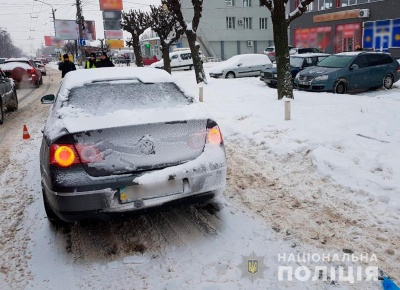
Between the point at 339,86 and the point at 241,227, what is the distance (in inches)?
429

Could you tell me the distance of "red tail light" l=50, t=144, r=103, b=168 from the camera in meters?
3.12

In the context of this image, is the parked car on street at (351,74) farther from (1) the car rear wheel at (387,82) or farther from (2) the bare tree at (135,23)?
(2) the bare tree at (135,23)

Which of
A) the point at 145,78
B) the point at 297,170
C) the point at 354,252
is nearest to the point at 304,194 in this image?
the point at 297,170

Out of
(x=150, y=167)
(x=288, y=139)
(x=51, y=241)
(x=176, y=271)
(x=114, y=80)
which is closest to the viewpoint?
(x=176, y=271)

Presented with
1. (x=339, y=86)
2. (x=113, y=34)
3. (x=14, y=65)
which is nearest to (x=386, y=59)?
(x=339, y=86)

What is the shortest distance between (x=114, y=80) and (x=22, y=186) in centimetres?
226

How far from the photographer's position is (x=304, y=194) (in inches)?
177

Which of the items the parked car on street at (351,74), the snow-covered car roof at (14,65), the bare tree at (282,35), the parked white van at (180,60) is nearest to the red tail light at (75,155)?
the bare tree at (282,35)

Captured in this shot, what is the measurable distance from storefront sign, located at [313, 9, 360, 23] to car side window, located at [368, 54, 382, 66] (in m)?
20.3

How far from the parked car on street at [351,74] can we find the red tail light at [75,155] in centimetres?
1134

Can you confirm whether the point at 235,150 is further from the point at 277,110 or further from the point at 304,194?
the point at 277,110

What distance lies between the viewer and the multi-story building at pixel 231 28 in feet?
166

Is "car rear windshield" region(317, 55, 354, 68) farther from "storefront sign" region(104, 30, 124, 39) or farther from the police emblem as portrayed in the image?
"storefront sign" region(104, 30, 124, 39)

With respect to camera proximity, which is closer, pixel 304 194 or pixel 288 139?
pixel 304 194
